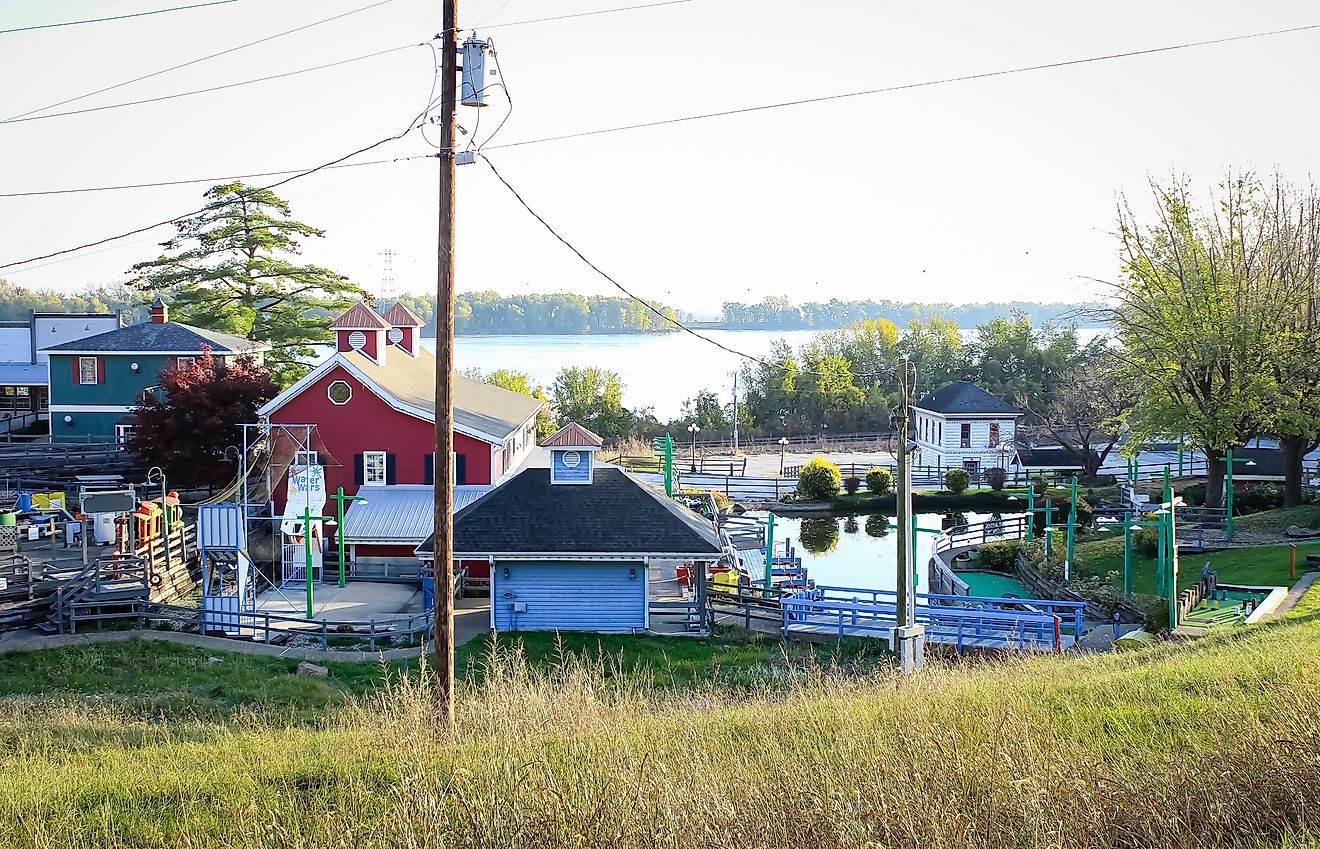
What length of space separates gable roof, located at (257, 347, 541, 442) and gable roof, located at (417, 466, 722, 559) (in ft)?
13.2

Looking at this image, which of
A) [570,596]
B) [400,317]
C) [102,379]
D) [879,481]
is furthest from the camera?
[879,481]

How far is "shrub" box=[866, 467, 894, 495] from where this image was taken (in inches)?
2128

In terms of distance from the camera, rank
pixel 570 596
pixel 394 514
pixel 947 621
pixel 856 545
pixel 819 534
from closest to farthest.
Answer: pixel 947 621, pixel 570 596, pixel 394 514, pixel 856 545, pixel 819 534

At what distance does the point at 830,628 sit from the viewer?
84.0 feet

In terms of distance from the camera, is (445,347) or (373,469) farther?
(373,469)

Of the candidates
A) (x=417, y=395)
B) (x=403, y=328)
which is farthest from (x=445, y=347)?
(x=403, y=328)

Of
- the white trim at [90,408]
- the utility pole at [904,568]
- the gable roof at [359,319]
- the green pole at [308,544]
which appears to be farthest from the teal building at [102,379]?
the utility pole at [904,568]

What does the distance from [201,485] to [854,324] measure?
70.8 metres

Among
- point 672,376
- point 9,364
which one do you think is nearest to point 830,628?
point 9,364

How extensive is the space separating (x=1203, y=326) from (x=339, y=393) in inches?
1066

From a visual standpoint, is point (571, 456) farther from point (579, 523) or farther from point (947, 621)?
point (947, 621)

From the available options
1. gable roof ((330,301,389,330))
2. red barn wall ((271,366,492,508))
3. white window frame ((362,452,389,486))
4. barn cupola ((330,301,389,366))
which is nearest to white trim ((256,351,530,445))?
red barn wall ((271,366,492,508))

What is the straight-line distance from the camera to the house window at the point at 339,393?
34.0 metres

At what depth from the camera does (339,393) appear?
1342 inches
